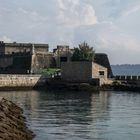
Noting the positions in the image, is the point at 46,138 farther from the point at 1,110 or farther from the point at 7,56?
the point at 7,56

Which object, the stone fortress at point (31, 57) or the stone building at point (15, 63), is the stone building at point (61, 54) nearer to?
the stone fortress at point (31, 57)

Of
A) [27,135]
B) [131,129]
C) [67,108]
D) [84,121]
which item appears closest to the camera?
[27,135]

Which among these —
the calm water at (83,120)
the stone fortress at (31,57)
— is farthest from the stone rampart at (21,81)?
the calm water at (83,120)

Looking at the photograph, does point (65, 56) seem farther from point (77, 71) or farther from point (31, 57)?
point (77, 71)

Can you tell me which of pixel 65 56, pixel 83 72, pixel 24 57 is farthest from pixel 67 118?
pixel 65 56

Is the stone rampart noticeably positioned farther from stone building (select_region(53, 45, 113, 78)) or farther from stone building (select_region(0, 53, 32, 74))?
stone building (select_region(53, 45, 113, 78))

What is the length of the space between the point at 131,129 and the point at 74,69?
178ft

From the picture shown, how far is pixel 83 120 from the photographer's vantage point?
43.1m

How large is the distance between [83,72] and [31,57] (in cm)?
1944

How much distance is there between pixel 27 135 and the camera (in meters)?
32.7

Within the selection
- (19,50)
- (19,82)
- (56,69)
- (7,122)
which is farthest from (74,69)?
(7,122)

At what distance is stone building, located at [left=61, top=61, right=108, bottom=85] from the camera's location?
90.8m

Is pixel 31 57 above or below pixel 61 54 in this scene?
below

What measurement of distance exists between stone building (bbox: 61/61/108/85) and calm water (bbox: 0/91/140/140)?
27928 millimetres
